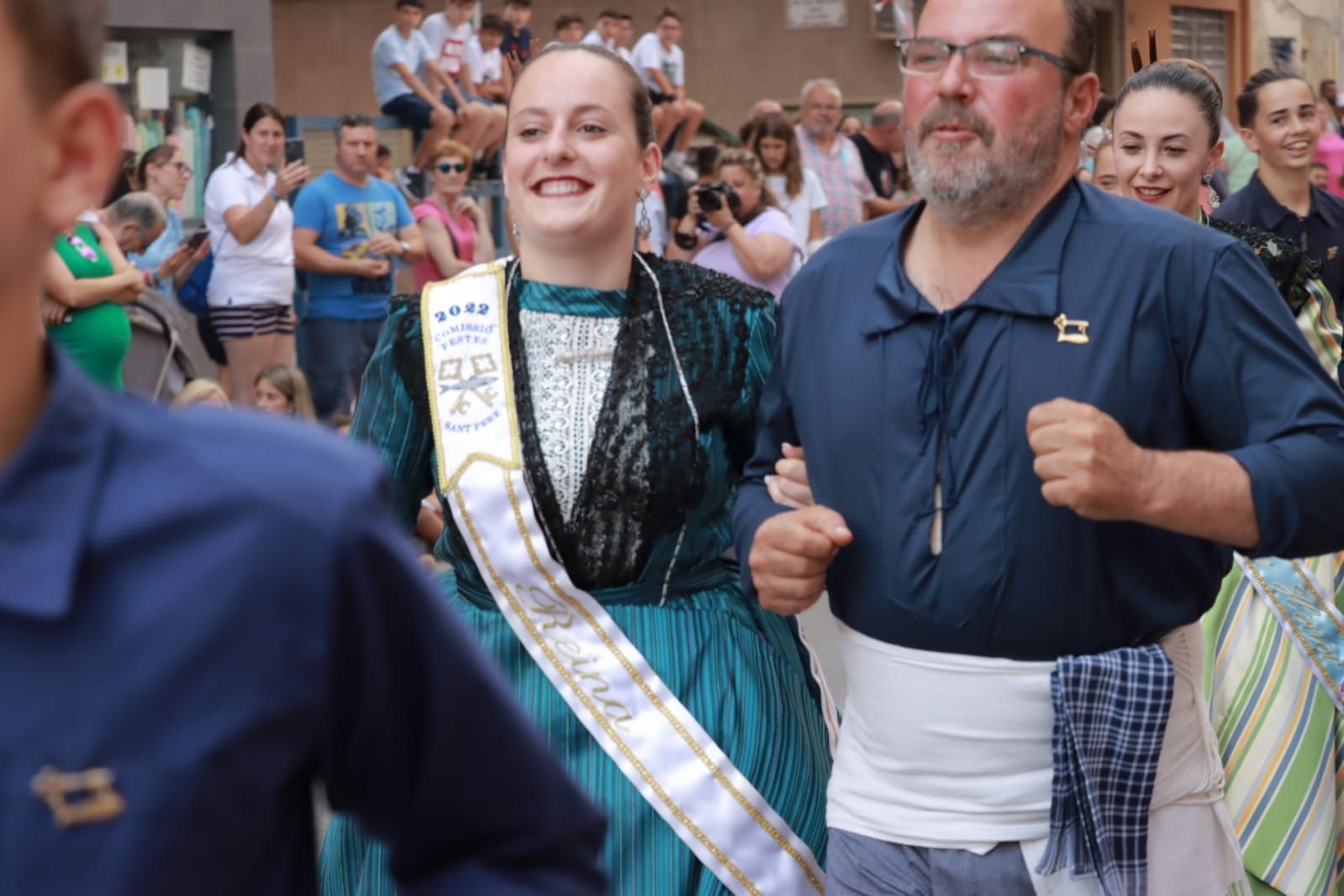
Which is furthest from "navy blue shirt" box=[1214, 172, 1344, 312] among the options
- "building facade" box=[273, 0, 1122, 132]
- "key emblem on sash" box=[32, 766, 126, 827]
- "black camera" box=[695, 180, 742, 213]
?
"building facade" box=[273, 0, 1122, 132]

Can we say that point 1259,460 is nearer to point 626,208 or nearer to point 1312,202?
point 626,208

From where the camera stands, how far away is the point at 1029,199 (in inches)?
99.8

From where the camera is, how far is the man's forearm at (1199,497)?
2.26 m

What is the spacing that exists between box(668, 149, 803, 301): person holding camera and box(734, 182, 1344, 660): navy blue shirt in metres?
5.25

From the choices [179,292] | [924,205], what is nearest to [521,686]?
[924,205]

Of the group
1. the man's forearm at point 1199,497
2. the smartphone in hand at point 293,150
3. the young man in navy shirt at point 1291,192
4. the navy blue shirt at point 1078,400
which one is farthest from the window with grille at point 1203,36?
the man's forearm at point 1199,497

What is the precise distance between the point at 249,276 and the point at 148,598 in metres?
7.42

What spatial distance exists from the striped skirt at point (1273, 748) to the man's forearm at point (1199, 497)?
64.0 inches

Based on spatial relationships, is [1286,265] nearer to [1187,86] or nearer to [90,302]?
[1187,86]

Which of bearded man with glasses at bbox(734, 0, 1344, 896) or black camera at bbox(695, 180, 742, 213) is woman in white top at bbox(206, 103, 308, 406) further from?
bearded man with glasses at bbox(734, 0, 1344, 896)

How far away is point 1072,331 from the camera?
7.91 ft

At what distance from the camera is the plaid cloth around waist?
7.86ft

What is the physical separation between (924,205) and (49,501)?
1755 millimetres

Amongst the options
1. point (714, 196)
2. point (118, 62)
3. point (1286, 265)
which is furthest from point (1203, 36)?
point (1286, 265)
